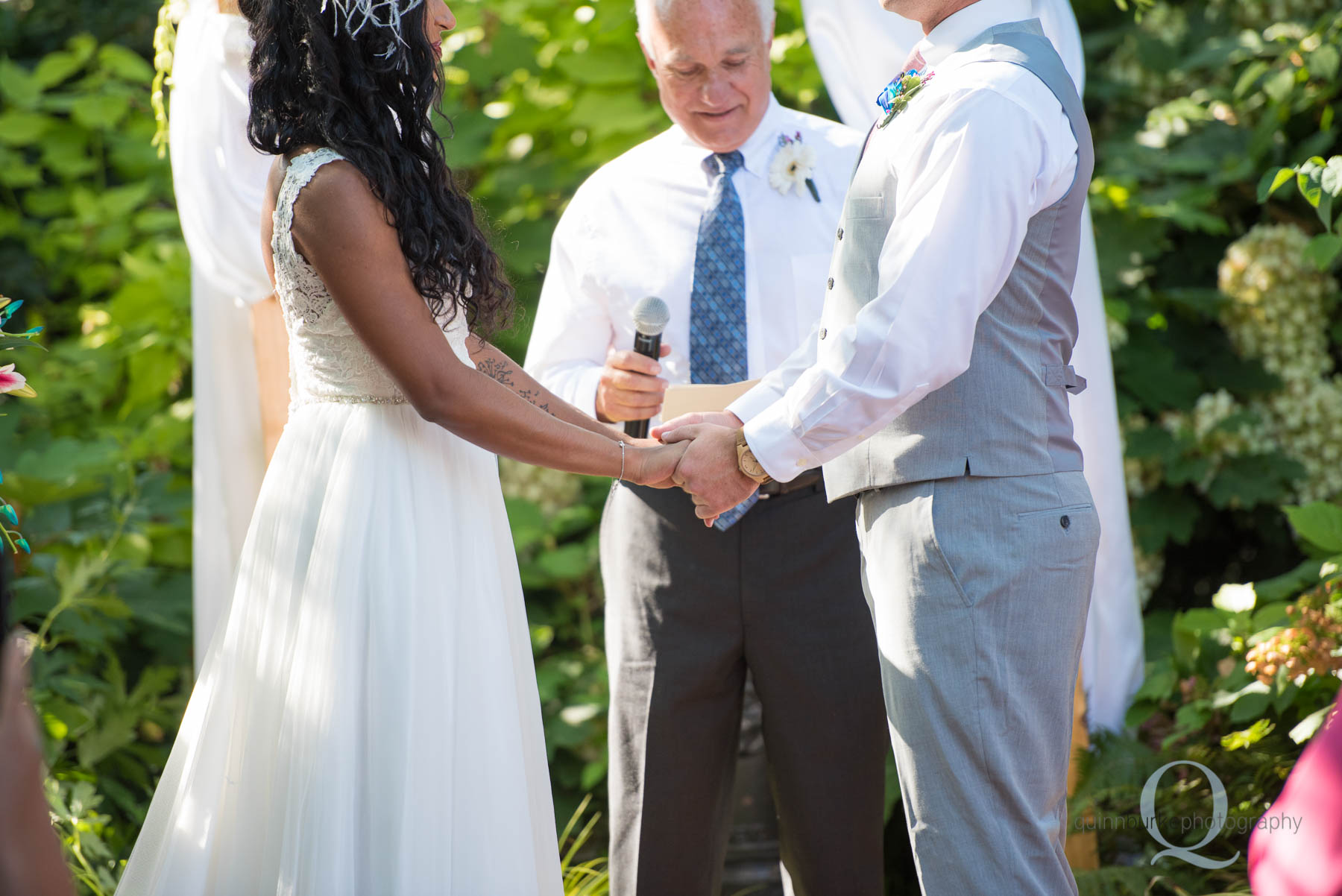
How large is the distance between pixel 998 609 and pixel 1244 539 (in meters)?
2.96

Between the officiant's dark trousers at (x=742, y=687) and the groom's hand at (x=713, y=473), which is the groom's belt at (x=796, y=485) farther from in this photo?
the groom's hand at (x=713, y=473)

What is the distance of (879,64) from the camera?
2936mm

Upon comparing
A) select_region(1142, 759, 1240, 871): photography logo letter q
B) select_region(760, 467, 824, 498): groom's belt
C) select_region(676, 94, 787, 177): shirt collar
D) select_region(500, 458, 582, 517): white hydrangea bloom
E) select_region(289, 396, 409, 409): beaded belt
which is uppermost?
select_region(676, 94, 787, 177): shirt collar

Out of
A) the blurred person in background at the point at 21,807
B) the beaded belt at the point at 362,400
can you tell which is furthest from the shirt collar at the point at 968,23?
the blurred person in background at the point at 21,807

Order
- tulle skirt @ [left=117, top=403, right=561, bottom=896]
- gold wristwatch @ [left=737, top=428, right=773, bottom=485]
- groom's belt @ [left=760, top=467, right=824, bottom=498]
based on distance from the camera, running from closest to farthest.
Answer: tulle skirt @ [left=117, top=403, right=561, bottom=896] → gold wristwatch @ [left=737, top=428, right=773, bottom=485] → groom's belt @ [left=760, top=467, right=824, bottom=498]

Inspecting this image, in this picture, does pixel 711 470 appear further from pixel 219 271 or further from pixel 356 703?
pixel 219 271

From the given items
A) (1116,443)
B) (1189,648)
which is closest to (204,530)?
(1116,443)

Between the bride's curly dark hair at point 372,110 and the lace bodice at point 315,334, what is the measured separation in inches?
2.4

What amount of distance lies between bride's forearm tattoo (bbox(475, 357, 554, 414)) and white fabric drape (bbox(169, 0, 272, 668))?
2.67 feet

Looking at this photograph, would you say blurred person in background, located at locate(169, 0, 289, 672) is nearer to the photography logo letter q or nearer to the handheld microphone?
the handheld microphone

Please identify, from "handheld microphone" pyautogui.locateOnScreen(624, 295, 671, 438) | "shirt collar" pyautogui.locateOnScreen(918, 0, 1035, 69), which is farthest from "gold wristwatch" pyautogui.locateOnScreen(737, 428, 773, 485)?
"shirt collar" pyautogui.locateOnScreen(918, 0, 1035, 69)

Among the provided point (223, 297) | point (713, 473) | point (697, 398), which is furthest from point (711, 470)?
point (223, 297)

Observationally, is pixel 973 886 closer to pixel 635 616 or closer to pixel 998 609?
pixel 998 609

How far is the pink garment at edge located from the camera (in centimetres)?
97
